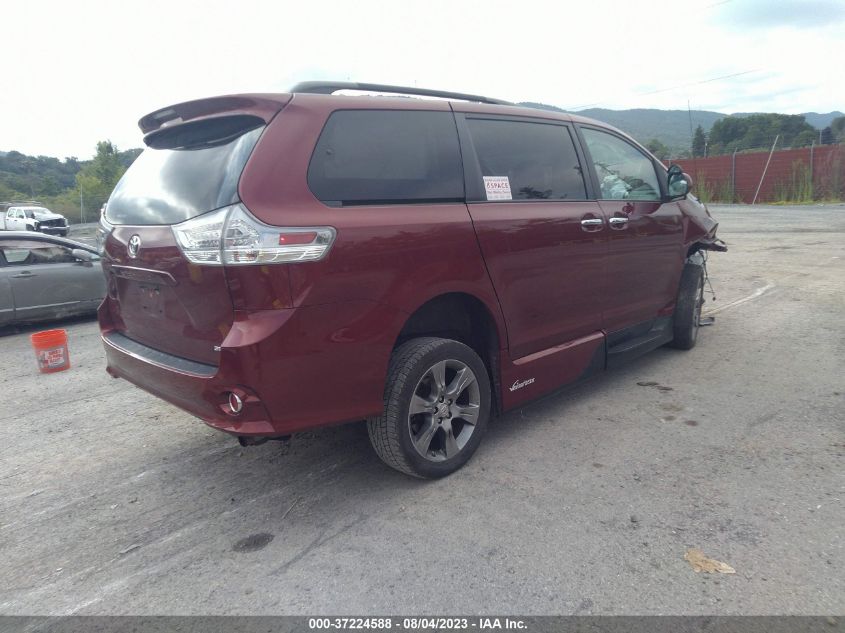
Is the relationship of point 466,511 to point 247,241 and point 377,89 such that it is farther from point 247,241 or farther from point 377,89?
point 377,89

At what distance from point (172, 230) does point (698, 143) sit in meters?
57.1

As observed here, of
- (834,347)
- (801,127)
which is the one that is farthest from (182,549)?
(801,127)

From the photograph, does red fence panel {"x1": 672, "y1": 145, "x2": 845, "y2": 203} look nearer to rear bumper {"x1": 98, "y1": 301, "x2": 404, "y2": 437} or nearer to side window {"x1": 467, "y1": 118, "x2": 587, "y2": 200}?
side window {"x1": 467, "y1": 118, "x2": 587, "y2": 200}

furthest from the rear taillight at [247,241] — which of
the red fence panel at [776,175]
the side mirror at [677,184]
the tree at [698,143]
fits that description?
the tree at [698,143]

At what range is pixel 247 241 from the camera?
263cm

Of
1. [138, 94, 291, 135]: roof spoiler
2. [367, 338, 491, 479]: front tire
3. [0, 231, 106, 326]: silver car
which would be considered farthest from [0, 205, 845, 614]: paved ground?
[0, 231, 106, 326]: silver car

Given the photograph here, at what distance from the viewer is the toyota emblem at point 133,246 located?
10.2 feet

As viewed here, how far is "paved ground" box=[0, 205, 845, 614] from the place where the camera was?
8.08ft

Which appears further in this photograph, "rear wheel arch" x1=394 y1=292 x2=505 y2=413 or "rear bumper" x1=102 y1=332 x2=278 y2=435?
"rear wheel arch" x1=394 y1=292 x2=505 y2=413

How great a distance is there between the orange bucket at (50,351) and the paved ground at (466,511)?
42.8 inches

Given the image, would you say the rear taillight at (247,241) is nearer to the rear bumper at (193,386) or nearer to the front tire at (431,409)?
the rear bumper at (193,386)

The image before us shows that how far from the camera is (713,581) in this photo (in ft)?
8.07

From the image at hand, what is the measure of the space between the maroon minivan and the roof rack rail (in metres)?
0.01

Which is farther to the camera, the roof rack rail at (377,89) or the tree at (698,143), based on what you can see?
the tree at (698,143)
